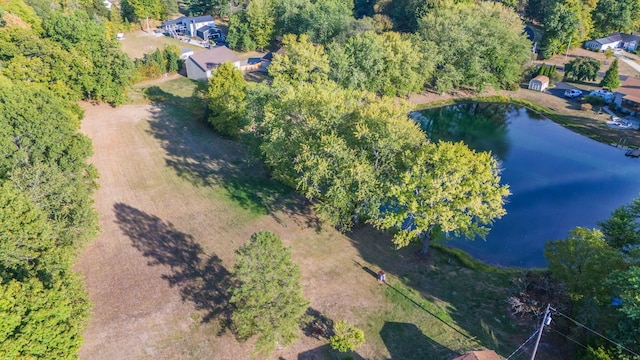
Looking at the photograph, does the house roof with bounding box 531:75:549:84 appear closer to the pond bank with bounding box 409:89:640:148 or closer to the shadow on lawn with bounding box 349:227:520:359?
the pond bank with bounding box 409:89:640:148

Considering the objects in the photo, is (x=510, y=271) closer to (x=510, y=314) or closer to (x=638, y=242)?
(x=510, y=314)

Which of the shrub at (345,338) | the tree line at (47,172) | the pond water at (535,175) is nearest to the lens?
the tree line at (47,172)

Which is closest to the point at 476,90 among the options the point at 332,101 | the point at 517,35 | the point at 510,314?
the point at 517,35

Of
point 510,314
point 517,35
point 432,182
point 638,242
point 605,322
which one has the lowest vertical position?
point 510,314

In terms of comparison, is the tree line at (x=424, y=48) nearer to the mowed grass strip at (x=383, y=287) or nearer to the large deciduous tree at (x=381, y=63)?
the large deciduous tree at (x=381, y=63)

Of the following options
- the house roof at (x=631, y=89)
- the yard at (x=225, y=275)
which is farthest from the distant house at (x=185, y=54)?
the house roof at (x=631, y=89)
